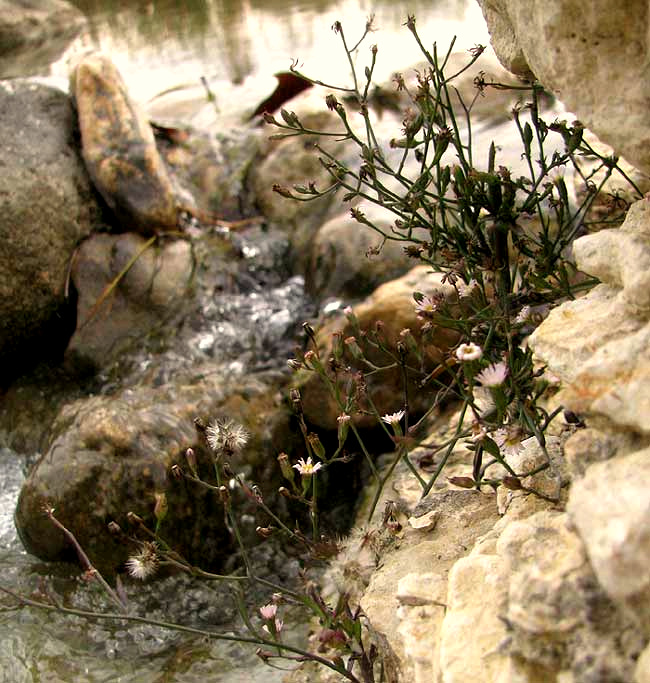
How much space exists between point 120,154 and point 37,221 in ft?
2.21

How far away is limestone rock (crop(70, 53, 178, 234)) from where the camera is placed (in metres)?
4.88

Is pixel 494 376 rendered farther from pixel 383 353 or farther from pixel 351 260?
pixel 351 260

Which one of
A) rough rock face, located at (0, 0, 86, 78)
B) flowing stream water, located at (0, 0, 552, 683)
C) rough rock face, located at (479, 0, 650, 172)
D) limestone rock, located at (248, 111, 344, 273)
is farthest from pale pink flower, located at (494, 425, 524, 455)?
rough rock face, located at (0, 0, 86, 78)

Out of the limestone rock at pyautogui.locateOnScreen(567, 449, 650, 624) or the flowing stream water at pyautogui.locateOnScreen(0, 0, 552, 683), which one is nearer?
the limestone rock at pyautogui.locateOnScreen(567, 449, 650, 624)

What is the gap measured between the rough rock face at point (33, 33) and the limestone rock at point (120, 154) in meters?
4.06

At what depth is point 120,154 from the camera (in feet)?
16.1

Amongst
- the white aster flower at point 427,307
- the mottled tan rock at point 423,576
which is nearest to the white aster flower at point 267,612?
the mottled tan rock at point 423,576

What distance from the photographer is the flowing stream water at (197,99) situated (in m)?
2.96

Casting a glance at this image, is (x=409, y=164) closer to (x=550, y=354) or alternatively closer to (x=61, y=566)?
(x=61, y=566)

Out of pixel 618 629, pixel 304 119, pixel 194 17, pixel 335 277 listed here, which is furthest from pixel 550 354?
pixel 194 17

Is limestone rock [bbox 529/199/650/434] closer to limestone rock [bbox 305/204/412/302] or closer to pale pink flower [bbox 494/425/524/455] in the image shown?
pale pink flower [bbox 494/425/524/455]

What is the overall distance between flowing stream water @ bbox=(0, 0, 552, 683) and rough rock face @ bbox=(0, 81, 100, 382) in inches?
30.0

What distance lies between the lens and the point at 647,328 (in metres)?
1.51

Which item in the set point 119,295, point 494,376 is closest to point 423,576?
point 494,376
